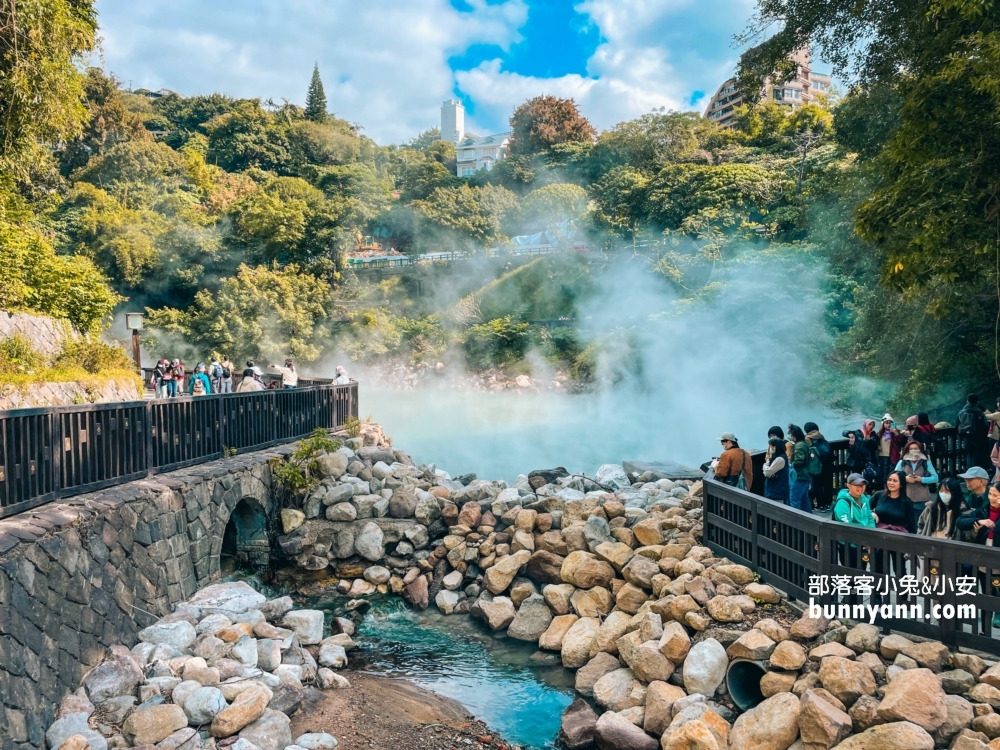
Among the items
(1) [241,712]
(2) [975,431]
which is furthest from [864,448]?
(1) [241,712]

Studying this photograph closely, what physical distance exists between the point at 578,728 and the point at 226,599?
178 inches

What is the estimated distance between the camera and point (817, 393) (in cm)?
2259

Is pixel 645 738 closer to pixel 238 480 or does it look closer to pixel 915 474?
pixel 915 474

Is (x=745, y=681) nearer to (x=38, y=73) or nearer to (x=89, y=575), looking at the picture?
(x=89, y=575)

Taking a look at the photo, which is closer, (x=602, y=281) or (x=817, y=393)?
(x=817, y=393)

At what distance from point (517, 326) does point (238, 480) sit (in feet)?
91.4

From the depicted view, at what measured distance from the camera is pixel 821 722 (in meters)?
5.84

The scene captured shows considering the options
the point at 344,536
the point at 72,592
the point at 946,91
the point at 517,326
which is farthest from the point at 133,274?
the point at 946,91

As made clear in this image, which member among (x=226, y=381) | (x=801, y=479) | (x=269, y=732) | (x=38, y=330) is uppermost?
(x=38, y=330)

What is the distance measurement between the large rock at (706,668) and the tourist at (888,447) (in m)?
4.14

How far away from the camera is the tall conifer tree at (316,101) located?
70500 mm

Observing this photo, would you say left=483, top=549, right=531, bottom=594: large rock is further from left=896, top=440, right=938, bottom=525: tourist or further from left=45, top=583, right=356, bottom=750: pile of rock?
left=896, top=440, right=938, bottom=525: tourist

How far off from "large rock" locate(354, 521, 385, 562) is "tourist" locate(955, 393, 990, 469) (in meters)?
8.81

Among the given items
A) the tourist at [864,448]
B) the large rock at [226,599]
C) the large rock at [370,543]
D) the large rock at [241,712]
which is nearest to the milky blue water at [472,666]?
the large rock at [370,543]
